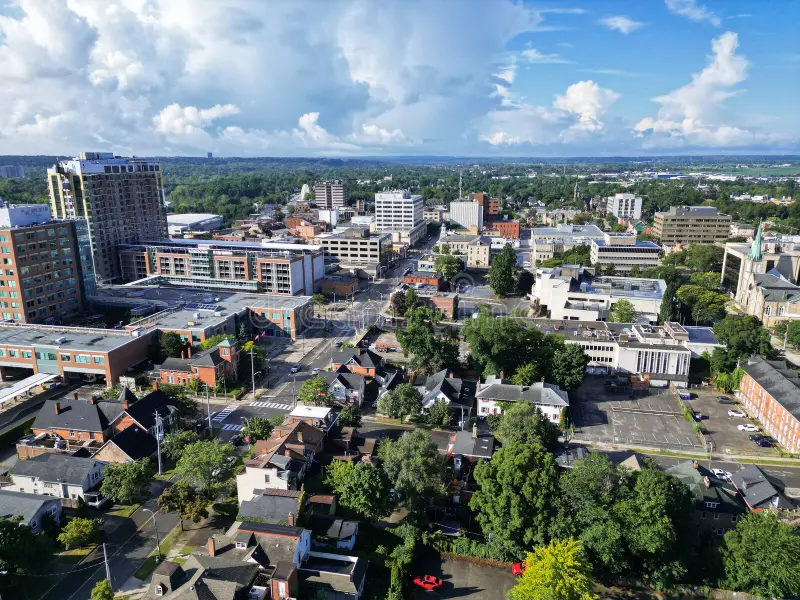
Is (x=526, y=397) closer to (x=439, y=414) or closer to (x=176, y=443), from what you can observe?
(x=439, y=414)

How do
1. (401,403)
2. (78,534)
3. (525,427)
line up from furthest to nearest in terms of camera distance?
(401,403), (525,427), (78,534)

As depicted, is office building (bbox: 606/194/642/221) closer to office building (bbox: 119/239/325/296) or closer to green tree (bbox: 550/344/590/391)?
office building (bbox: 119/239/325/296)

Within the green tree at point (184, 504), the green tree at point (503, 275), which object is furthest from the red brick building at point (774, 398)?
the green tree at point (184, 504)

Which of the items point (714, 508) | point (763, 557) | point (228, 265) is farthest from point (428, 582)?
point (228, 265)

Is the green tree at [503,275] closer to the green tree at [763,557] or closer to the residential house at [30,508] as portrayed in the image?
the green tree at [763,557]

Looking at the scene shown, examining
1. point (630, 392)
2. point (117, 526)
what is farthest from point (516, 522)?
point (630, 392)

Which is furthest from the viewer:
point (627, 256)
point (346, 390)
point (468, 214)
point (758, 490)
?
point (468, 214)

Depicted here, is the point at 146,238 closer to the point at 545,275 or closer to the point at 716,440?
the point at 545,275

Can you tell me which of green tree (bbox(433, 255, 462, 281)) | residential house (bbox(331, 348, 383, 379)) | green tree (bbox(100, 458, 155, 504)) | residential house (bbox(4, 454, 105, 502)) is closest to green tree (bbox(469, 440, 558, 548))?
green tree (bbox(100, 458, 155, 504))
